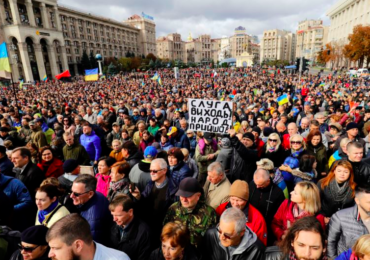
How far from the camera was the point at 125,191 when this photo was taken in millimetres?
2963

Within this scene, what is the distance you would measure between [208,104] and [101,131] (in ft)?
12.1

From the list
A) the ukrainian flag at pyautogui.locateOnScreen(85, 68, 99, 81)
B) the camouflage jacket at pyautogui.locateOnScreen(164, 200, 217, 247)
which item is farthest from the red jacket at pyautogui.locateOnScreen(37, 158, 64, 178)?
the ukrainian flag at pyautogui.locateOnScreen(85, 68, 99, 81)

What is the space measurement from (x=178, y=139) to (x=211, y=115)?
180cm

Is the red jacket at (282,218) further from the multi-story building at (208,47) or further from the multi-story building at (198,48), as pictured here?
the multi-story building at (198,48)

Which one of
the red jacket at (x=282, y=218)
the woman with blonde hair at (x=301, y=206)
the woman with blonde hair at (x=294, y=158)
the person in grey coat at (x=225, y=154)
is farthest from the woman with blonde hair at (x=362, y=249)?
the person in grey coat at (x=225, y=154)

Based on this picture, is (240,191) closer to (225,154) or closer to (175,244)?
(175,244)

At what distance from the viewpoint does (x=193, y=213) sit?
2.54m

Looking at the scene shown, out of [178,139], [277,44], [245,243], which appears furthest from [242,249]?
[277,44]

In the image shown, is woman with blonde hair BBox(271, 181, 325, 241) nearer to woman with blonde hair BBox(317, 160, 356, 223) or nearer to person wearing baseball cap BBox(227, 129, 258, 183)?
woman with blonde hair BBox(317, 160, 356, 223)

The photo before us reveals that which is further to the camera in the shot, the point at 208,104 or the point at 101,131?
the point at 101,131

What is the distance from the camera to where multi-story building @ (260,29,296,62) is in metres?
122

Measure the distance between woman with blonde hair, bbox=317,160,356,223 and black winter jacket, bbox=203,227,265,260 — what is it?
3.81 feet

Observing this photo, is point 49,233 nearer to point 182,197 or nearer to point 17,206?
point 182,197

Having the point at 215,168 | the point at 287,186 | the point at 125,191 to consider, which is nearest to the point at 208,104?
the point at 215,168
